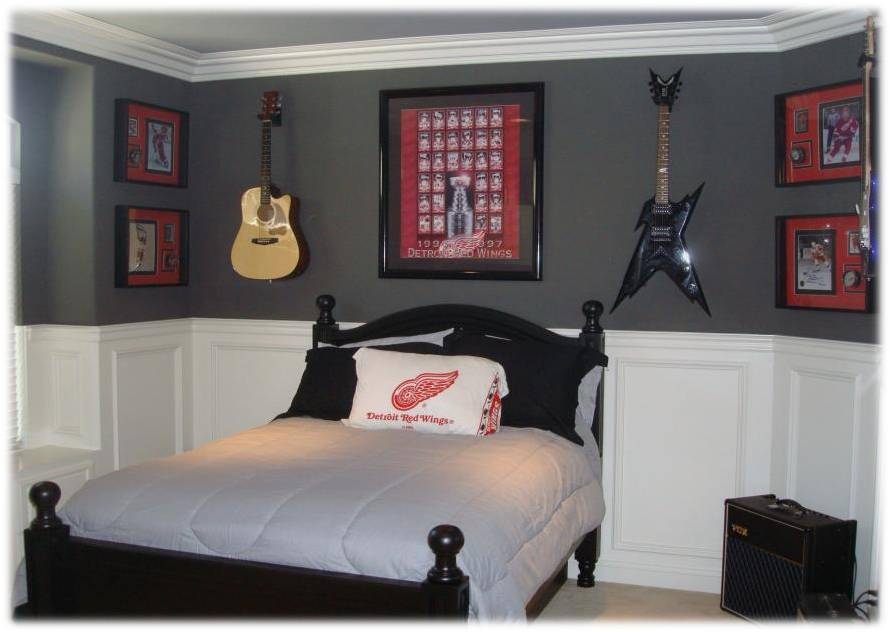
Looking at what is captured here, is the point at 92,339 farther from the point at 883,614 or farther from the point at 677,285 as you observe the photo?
the point at 883,614

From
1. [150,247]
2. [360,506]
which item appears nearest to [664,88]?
[360,506]

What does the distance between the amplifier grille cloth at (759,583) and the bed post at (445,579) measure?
1.62 metres

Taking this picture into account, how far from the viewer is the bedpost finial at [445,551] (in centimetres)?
229

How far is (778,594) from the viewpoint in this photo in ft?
11.2

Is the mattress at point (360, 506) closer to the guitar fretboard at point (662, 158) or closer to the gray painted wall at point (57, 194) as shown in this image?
the guitar fretboard at point (662, 158)

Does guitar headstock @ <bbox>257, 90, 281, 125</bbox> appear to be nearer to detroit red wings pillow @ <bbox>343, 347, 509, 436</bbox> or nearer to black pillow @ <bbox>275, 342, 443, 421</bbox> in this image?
black pillow @ <bbox>275, 342, 443, 421</bbox>

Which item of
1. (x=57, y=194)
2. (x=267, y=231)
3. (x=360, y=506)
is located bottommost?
(x=360, y=506)

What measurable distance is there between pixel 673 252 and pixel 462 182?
104cm

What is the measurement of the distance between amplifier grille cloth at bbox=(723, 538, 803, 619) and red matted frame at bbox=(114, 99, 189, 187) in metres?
3.16

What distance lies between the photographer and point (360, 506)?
2.61m

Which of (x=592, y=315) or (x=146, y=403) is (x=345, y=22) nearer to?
(x=592, y=315)

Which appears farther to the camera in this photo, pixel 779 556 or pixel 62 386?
pixel 62 386

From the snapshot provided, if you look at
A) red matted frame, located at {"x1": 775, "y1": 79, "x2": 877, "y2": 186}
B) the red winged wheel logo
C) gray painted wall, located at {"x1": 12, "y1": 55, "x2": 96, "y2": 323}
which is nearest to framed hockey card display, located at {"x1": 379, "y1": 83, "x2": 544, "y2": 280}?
the red winged wheel logo

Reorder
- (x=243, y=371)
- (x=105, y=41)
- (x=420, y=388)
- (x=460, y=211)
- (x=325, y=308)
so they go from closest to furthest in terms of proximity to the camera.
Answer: (x=420, y=388)
(x=105, y=41)
(x=460, y=211)
(x=325, y=308)
(x=243, y=371)
